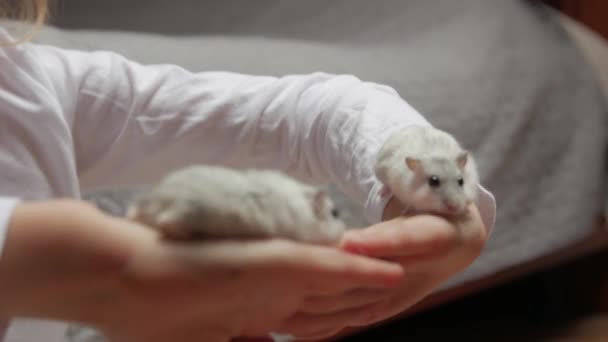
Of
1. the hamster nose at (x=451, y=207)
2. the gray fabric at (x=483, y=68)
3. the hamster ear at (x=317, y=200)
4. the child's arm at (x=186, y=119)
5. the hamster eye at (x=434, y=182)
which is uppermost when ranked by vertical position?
the hamster ear at (x=317, y=200)

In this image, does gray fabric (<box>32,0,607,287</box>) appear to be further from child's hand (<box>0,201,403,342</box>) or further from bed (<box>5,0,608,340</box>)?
child's hand (<box>0,201,403,342</box>)

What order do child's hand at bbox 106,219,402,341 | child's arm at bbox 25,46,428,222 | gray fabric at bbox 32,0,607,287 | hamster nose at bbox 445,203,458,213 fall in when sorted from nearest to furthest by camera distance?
1. child's hand at bbox 106,219,402,341
2. hamster nose at bbox 445,203,458,213
3. child's arm at bbox 25,46,428,222
4. gray fabric at bbox 32,0,607,287

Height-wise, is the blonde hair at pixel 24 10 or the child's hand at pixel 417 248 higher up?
the blonde hair at pixel 24 10

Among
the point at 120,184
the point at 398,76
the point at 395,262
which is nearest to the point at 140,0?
the point at 398,76

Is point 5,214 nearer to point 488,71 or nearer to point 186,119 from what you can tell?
point 186,119

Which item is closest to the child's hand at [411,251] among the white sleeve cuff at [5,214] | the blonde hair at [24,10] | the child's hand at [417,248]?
the child's hand at [417,248]

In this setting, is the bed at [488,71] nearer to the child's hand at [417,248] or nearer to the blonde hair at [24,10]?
the blonde hair at [24,10]

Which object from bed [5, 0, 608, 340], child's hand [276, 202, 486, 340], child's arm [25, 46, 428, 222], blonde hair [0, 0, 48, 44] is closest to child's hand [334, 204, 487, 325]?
child's hand [276, 202, 486, 340]
